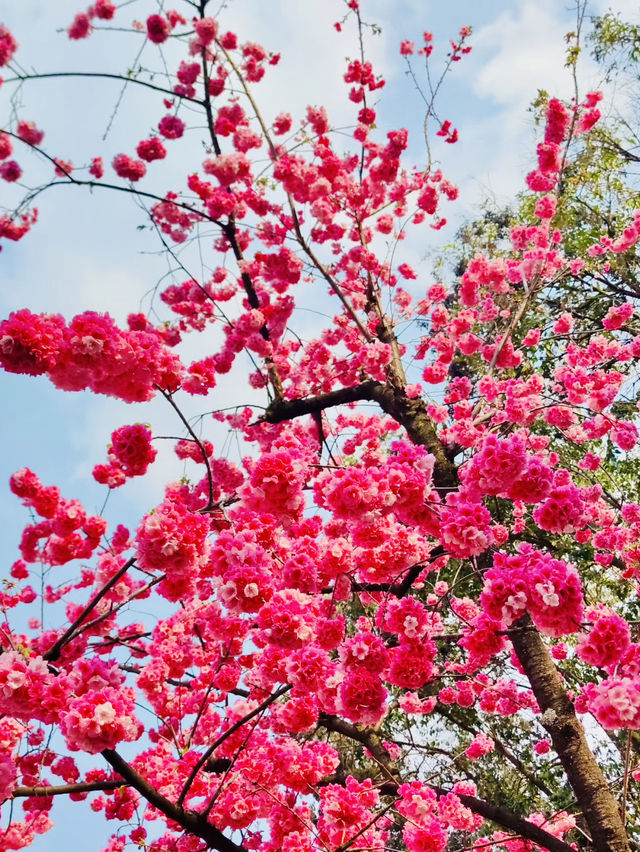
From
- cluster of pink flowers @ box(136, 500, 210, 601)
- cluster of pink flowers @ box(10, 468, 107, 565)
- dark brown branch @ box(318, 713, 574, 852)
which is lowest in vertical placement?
dark brown branch @ box(318, 713, 574, 852)

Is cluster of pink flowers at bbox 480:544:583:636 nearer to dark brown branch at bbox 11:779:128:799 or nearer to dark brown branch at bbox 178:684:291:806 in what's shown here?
dark brown branch at bbox 178:684:291:806

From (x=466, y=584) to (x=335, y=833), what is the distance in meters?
4.26

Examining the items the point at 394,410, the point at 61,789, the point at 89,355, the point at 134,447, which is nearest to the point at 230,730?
the point at 61,789

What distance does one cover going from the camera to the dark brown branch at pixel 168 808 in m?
2.97

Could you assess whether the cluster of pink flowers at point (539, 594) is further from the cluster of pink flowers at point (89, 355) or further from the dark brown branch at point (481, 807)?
the cluster of pink flowers at point (89, 355)

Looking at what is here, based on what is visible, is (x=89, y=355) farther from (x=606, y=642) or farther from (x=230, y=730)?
(x=606, y=642)

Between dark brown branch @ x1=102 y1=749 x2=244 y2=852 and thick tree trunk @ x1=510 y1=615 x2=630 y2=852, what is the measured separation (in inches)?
75.6

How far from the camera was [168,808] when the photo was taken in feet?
10.3

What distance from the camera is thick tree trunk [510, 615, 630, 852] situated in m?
3.39

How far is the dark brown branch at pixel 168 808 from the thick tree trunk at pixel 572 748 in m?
1.92

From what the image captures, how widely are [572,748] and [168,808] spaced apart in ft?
7.59

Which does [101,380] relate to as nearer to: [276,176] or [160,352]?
[160,352]

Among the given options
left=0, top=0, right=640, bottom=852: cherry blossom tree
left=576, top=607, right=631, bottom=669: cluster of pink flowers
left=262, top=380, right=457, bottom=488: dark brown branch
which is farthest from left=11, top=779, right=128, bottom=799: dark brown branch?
left=262, top=380, right=457, bottom=488: dark brown branch

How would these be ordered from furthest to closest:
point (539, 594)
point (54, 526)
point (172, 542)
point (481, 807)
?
point (54, 526) < point (481, 807) < point (172, 542) < point (539, 594)
